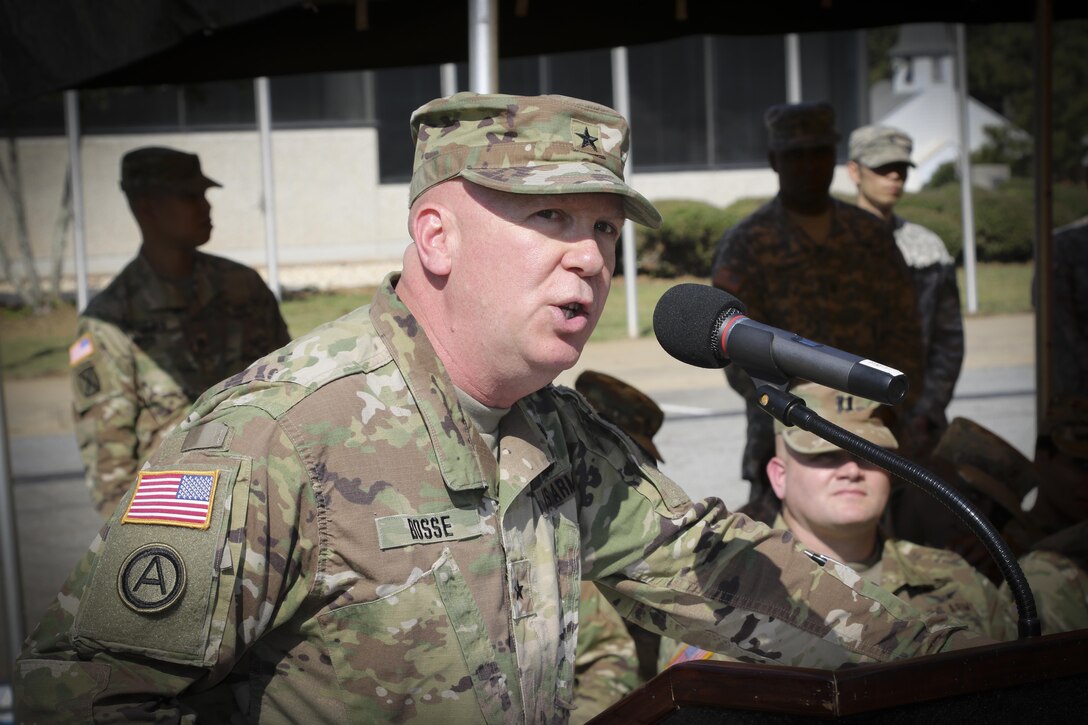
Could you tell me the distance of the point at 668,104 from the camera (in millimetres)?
18250

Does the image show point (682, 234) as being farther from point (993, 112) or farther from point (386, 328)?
point (993, 112)

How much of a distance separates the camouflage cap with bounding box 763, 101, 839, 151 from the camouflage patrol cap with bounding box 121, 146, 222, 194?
84.4 inches

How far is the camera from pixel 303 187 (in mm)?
14688

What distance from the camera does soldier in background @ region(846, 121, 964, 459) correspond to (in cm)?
446

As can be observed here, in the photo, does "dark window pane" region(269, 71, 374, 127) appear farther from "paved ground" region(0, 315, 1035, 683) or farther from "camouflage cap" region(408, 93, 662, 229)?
"camouflage cap" region(408, 93, 662, 229)

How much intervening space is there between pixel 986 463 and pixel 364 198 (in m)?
11.8

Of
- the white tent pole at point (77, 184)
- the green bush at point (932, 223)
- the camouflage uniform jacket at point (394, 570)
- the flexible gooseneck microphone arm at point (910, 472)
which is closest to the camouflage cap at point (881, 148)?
the camouflage uniform jacket at point (394, 570)

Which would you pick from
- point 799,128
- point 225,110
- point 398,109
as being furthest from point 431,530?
point 398,109

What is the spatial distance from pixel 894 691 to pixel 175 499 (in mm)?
884

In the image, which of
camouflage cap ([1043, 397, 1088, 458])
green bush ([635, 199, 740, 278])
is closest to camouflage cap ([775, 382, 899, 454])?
camouflage cap ([1043, 397, 1088, 458])

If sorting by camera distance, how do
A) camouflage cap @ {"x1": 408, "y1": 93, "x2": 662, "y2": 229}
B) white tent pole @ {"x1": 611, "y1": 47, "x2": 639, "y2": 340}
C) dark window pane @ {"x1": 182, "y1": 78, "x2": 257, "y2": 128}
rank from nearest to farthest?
camouflage cap @ {"x1": 408, "y1": 93, "x2": 662, "y2": 229} → white tent pole @ {"x1": 611, "y1": 47, "x2": 639, "y2": 340} → dark window pane @ {"x1": 182, "y1": 78, "x2": 257, "y2": 128}

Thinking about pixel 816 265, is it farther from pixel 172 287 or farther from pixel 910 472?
pixel 910 472

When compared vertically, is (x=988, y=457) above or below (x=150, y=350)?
below

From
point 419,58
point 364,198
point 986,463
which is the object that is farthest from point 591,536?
point 364,198
